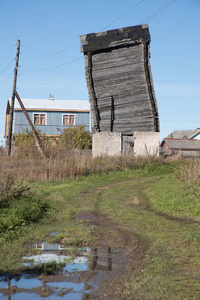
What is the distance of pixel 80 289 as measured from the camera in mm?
4555

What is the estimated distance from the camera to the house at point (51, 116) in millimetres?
41094

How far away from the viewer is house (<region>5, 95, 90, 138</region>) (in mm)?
41094

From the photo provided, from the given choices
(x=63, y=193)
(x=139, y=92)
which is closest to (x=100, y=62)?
(x=139, y=92)

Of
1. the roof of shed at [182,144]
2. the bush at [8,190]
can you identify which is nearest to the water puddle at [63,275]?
the bush at [8,190]

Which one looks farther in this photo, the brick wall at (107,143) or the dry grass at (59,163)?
the brick wall at (107,143)

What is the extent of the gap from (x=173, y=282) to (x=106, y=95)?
20277mm

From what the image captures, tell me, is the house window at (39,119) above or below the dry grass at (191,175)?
above

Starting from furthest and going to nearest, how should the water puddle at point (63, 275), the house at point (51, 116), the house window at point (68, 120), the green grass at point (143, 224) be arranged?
the house window at point (68, 120), the house at point (51, 116), the green grass at point (143, 224), the water puddle at point (63, 275)

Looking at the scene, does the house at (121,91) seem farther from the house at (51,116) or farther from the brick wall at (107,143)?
the house at (51,116)

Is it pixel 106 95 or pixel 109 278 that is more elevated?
pixel 106 95

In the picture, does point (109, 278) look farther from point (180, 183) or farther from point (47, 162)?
point (47, 162)

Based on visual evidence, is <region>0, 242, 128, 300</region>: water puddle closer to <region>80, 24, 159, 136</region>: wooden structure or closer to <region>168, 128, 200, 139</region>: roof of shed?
<region>80, 24, 159, 136</region>: wooden structure

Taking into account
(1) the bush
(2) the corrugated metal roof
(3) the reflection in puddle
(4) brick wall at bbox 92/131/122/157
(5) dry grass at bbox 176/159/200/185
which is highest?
(2) the corrugated metal roof

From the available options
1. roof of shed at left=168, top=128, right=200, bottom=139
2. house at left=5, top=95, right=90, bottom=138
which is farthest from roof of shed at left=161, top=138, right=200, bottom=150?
house at left=5, top=95, right=90, bottom=138
